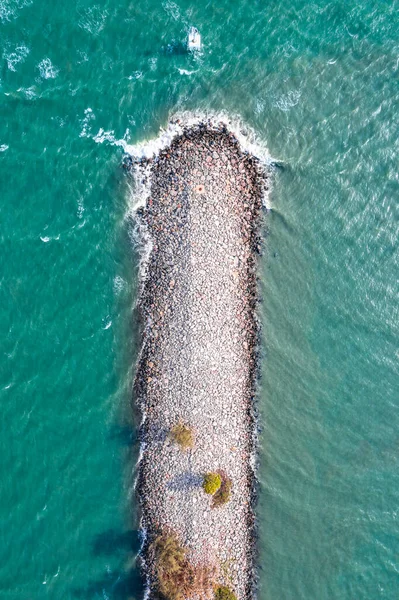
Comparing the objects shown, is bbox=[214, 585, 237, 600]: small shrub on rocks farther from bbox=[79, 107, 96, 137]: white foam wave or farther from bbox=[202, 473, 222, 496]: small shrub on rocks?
bbox=[79, 107, 96, 137]: white foam wave

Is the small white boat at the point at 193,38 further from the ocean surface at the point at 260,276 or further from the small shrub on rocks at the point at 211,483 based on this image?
the small shrub on rocks at the point at 211,483

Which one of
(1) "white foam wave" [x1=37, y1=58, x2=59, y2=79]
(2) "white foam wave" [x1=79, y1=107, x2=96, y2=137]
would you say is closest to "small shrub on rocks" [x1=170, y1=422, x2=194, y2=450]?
(2) "white foam wave" [x1=79, y1=107, x2=96, y2=137]

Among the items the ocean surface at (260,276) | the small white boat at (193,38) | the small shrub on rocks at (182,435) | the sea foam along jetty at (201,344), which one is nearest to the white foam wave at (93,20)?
the ocean surface at (260,276)

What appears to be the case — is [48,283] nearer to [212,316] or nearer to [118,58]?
[212,316]

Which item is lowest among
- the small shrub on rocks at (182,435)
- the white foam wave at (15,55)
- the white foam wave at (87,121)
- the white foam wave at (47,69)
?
the small shrub on rocks at (182,435)

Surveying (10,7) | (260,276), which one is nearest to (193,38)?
(10,7)
